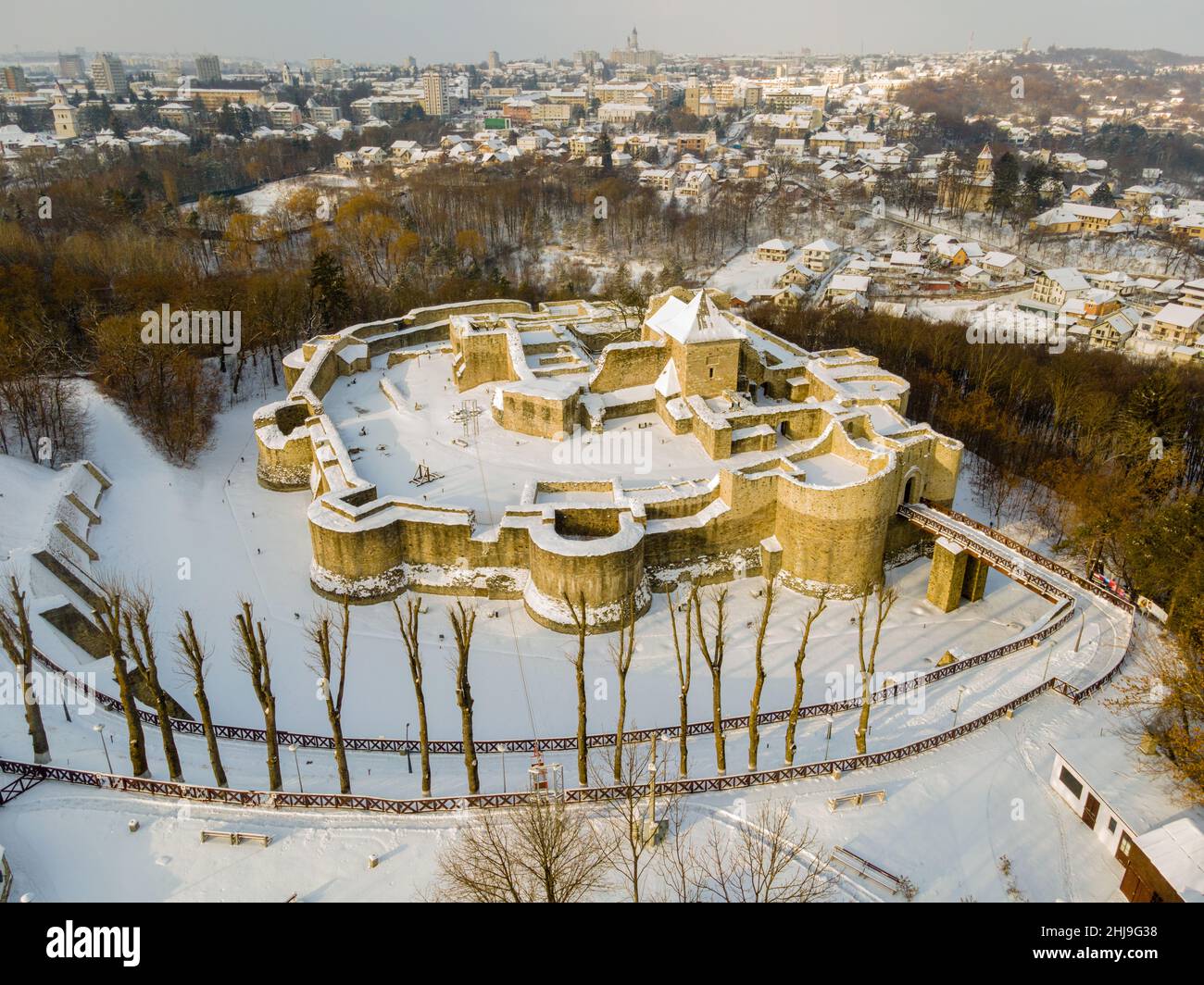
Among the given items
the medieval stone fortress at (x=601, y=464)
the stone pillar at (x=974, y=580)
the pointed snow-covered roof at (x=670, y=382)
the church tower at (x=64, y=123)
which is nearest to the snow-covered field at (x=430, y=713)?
the stone pillar at (x=974, y=580)

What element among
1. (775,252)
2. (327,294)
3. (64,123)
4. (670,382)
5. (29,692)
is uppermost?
(64,123)

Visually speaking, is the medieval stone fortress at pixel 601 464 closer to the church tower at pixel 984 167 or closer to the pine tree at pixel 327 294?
the pine tree at pixel 327 294

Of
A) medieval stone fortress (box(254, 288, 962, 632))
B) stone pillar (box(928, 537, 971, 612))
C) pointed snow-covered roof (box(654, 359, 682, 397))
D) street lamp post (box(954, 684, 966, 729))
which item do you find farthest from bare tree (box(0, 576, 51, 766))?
stone pillar (box(928, 537, 971, 612))

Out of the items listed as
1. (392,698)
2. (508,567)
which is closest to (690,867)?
(392,698)

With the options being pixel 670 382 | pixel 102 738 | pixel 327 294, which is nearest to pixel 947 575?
pixel 670 382

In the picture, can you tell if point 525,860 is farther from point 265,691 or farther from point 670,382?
point 670,382

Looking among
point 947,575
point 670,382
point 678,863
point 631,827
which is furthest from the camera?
point 670,382

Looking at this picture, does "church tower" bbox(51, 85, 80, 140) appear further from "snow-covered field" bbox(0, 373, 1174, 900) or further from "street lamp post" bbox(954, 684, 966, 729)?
"street lamp post" bbox(954, 684, 966, 729)
